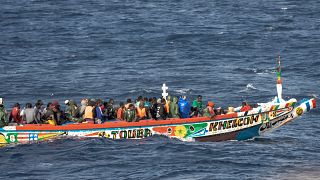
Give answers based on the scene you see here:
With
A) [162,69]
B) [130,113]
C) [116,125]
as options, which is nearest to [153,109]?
[130,113]

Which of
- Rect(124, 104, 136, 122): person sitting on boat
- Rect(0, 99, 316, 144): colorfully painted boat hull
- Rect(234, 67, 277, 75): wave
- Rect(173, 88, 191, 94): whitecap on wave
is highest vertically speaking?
Rect(234, 67, 277, 75): wave

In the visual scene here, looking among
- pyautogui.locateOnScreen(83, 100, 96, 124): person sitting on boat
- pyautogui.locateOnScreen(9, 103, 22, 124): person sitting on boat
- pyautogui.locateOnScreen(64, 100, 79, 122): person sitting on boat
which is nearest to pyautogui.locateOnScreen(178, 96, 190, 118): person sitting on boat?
pyautogui.locateOnScreen(83, 100, 96, 124): person sitting on boat

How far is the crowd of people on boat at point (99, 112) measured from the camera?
1880 inches

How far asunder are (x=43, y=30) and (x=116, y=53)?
15.1m

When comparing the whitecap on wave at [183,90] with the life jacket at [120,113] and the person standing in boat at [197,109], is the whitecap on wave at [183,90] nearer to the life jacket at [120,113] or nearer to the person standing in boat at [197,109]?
the person standing in boat at [197,109]

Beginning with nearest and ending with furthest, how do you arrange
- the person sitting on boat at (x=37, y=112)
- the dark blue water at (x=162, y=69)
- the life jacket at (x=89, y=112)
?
the dark blue water at (x=162, y=69) → the person sitting on boat at (x=37, y=112) → the life jacket at (x=89, y=112)

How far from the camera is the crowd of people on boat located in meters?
47.8

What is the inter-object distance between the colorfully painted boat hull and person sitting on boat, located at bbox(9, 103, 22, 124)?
1.05m

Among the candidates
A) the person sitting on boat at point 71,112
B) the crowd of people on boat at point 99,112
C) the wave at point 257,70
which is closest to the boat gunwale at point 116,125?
the crowd of people on boat at point 99,112

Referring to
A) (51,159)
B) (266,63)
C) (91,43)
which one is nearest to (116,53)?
(91,43)

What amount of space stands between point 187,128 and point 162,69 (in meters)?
28.1

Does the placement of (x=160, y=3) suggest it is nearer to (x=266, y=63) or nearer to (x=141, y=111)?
(x=266, y=63)

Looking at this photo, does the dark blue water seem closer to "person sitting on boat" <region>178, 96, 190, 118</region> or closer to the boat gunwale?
the boat gunwale

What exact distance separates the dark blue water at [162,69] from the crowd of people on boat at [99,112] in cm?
124
